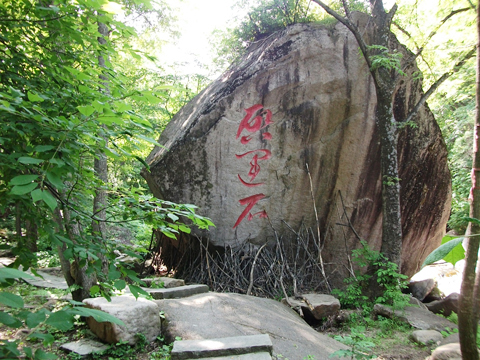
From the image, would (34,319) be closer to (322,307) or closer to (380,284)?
(322,307)

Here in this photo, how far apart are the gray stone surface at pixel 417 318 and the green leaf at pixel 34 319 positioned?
4566 mm

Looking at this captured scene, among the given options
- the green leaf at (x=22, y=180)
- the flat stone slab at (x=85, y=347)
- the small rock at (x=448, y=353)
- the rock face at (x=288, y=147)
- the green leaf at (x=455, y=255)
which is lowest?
the flat stone slab at (x=85, y=347)

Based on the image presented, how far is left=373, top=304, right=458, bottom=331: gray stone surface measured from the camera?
429cm

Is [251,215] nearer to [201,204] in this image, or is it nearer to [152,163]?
[201,204]

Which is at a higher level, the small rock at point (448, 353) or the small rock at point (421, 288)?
the small rock at point (448, 353)

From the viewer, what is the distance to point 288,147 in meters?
6.05

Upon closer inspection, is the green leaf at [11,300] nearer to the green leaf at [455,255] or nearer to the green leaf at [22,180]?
the green leaf at [22,180]

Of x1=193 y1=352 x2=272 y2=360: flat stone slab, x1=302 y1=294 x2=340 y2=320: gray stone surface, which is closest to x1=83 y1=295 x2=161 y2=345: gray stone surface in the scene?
x1=193 y1=352 x2=272 y2=360: flat stone slab

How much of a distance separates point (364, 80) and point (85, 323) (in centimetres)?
572

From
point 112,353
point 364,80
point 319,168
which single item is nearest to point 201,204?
point 319,168

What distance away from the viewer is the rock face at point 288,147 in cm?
581

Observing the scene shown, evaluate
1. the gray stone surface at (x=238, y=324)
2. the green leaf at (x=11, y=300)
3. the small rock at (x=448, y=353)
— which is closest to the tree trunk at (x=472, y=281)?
the small rock at (x=448, y=353)

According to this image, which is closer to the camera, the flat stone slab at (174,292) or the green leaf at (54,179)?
the green leaf at (54,179)

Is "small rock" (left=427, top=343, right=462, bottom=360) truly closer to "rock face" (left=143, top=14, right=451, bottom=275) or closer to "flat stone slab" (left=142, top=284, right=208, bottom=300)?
"flat stone slab" (left=142, top=284, right=208, bottom=300)
